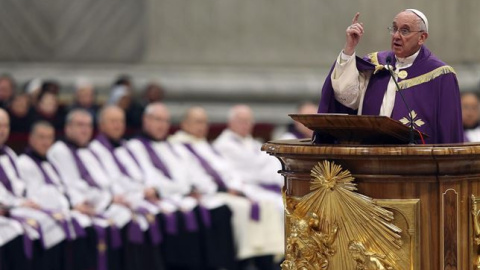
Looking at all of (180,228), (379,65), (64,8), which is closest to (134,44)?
(64,8)

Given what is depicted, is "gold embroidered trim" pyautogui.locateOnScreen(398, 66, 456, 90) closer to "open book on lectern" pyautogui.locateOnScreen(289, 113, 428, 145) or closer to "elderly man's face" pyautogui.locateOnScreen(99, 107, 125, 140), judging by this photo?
"open book on lectern" pyautogui.locateOnScreen(289, 113, 428, 145)

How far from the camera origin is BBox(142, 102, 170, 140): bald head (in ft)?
31.9

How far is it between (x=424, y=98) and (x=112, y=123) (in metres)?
4.96

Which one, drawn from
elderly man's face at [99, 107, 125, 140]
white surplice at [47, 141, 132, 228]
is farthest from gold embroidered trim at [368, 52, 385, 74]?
elderly man's face at [99, 107, 125, 140]

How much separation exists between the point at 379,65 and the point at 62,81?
279 inches

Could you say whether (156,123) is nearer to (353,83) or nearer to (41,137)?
(41,137)

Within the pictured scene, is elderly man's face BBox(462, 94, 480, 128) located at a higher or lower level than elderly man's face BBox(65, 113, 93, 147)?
higher

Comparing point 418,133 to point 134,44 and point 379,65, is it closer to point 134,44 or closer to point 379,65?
point 379,65

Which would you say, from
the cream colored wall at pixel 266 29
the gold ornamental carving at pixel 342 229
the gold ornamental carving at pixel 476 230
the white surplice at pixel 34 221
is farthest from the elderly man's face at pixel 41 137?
the gold ornamental carving at pixel 476 230

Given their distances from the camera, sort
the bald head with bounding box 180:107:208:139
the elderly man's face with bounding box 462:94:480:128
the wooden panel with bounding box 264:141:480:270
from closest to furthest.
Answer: the wooden panel with bounding box 264:141:480:270
the elderly man's face with bounding box 462:94:480:128
the bald head with bounding box 180:107:208:139

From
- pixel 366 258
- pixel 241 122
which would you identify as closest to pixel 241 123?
pixel 241 122

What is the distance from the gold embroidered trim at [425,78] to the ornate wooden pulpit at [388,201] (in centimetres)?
47

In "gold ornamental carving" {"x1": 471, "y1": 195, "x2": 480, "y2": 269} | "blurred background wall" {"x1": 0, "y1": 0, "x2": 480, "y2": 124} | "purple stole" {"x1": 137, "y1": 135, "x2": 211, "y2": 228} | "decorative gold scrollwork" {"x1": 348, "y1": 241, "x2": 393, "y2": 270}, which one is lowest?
"decorative gold scrollwork" {"x1": 348, "y1": 241, "x2": 393, "y2": 270}

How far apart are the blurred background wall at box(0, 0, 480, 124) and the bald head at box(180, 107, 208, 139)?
163 centimetres
